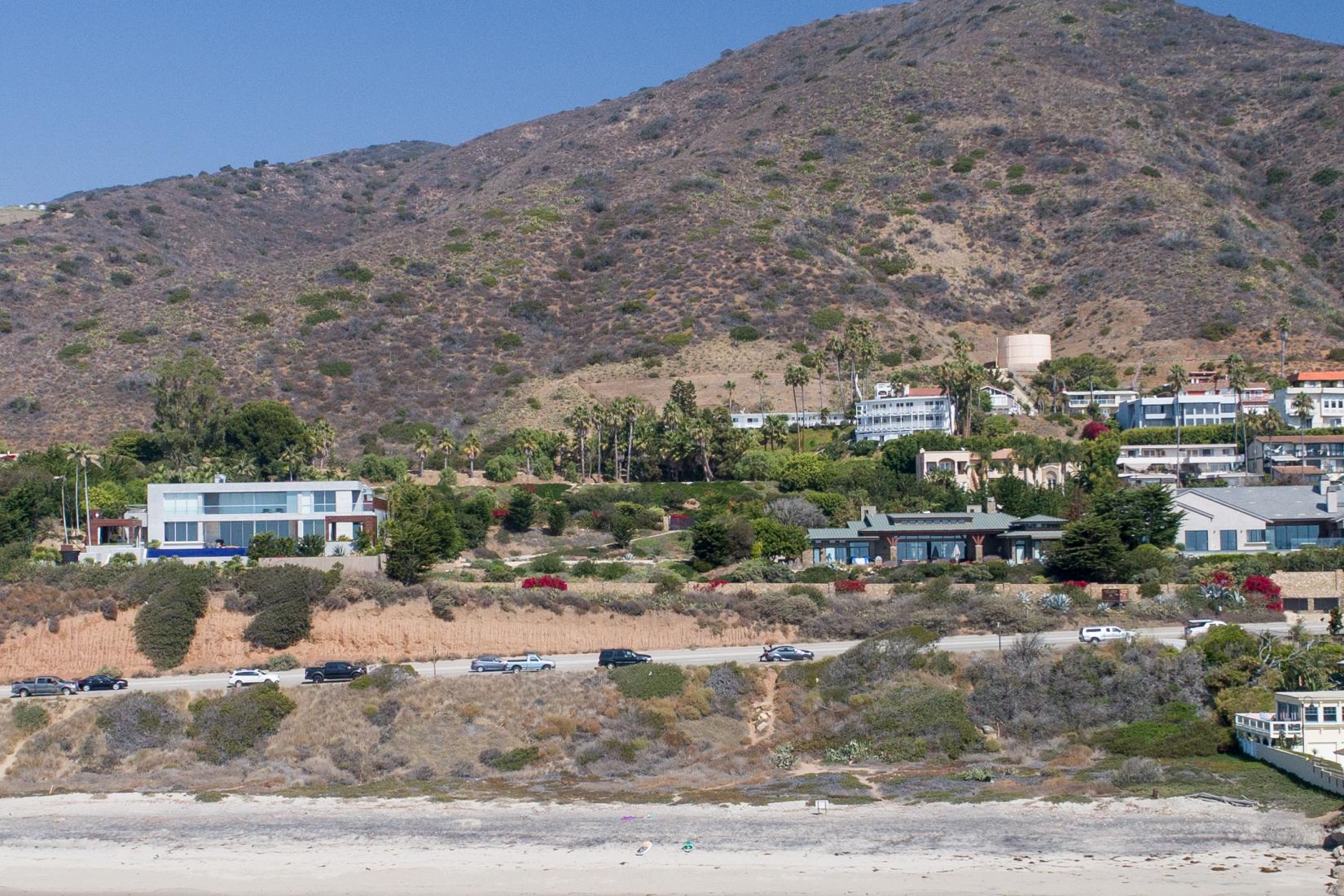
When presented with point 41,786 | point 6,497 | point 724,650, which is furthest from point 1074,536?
point 6,497

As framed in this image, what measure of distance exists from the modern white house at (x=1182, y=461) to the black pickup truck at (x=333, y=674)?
52.8 m

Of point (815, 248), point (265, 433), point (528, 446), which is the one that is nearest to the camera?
point (265, 433)

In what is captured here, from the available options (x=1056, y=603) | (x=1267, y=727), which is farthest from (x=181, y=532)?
(x=1267, y=727)

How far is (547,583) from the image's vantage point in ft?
193

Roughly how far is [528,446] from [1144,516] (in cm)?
3923

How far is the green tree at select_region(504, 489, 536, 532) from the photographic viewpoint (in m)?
76.7

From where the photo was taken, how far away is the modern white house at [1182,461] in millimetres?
87438

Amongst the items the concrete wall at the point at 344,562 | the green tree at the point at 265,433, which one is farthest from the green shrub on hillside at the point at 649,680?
the green tree at the point at 265,433

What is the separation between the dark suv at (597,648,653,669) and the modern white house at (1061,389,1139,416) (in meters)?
61.8

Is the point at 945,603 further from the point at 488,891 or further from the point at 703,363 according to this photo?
the point at 703,363

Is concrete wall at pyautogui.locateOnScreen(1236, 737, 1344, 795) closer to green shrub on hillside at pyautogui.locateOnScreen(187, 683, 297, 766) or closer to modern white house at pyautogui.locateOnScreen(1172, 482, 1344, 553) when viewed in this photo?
green shrub on hillside at pyautogui.locateOnScreen(187, 683, 297, 766)

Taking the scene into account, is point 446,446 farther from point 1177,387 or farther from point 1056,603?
point 1177,387

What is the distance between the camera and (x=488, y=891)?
32031 mm

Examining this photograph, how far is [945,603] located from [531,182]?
418 feet
